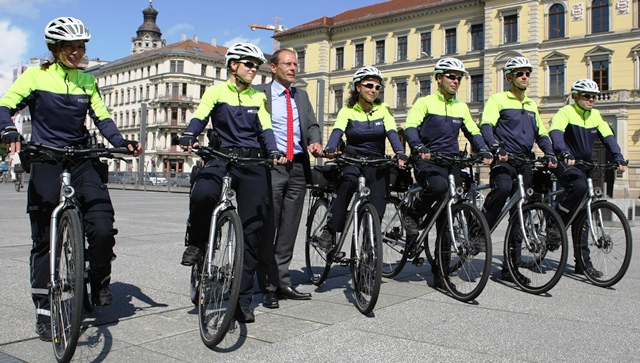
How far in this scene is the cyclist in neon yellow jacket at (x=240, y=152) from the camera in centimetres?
426

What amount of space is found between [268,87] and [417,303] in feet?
7.29

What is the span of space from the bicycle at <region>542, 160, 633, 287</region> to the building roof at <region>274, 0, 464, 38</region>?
45.7 m

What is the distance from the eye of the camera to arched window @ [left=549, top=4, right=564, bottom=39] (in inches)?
1716

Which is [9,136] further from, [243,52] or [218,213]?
[243,52]

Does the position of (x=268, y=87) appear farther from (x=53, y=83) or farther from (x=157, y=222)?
(x=157, y=222)

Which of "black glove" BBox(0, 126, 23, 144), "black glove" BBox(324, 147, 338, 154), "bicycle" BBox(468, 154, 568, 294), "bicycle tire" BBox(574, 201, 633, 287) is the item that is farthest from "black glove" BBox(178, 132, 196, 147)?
"bicycle tire" BBox(574, 201, 633, 287)

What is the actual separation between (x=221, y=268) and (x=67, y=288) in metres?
0.89

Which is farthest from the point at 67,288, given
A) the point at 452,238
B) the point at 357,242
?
the point at 452,238

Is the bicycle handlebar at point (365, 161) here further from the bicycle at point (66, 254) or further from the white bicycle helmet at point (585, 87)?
the white bicycle helmet at point (585, 87)

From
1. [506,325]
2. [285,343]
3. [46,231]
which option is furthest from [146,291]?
[506,325]

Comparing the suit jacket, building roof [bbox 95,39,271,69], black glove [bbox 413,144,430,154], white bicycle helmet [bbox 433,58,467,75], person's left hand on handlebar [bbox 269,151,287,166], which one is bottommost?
person's left hand on handlebar [bbox 269,151,287,166]

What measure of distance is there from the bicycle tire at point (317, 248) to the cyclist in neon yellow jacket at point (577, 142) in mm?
2486

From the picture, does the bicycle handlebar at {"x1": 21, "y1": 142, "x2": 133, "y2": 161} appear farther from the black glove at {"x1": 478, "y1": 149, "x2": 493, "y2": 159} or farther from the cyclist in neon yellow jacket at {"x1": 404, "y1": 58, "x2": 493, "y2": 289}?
the black glove at {"x1": 478, "y1": 149, "x2": 493, "y2": 159}

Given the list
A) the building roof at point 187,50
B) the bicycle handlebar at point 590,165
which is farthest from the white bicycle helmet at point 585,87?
the building roof at point 187,50
